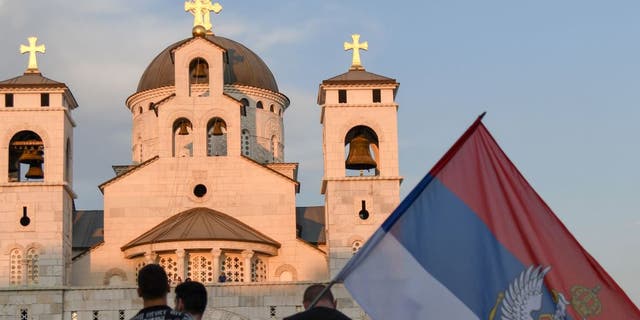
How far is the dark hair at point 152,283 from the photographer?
9.52 meters

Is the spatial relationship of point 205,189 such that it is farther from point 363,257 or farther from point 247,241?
point 363,257

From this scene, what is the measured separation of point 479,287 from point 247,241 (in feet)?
102

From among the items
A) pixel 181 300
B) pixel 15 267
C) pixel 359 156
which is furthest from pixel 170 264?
pixel 181 300

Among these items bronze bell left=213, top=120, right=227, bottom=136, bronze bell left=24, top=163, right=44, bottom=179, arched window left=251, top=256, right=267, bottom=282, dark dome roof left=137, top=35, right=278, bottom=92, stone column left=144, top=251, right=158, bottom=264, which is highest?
dark dome roof left=137, top=35, right=278, bottom=92

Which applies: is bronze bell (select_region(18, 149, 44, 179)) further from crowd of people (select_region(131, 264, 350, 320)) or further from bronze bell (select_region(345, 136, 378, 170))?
crowd of people (select_region(131, 264, 350, 320))

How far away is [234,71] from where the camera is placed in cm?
5856

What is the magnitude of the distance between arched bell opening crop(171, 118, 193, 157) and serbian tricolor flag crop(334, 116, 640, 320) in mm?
33954

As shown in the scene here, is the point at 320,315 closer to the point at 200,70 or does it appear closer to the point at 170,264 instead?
the point at 170,264

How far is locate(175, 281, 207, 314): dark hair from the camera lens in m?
10.5

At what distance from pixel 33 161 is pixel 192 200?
5614 mm

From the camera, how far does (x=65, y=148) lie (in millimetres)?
43125

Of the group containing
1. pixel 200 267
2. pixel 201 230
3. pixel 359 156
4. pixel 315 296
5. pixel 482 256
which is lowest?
pixel 315 296

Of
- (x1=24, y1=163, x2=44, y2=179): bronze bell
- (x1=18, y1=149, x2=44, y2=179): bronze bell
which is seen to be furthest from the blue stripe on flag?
(x1=24, y1=163, x2=44, y2=179): bronze bell

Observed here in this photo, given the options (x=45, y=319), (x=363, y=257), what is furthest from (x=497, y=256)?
(x=45, y=319)
